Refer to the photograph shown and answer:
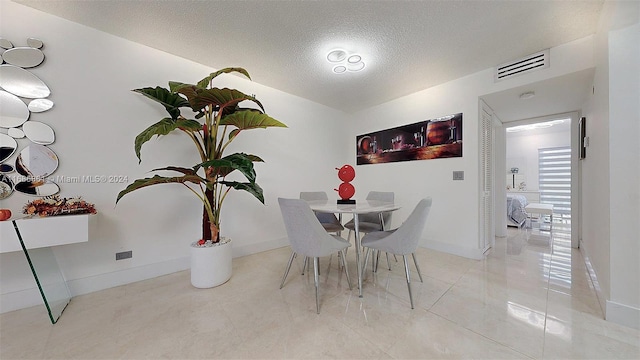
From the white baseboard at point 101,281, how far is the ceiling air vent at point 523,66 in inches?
170

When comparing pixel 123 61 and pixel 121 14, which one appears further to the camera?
pixel 123 61

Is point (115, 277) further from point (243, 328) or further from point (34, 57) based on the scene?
point (34, 57)

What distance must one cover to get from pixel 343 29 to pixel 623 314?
129 inches

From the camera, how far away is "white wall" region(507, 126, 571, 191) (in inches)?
236

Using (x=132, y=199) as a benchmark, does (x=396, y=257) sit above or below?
below

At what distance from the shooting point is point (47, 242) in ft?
5.33

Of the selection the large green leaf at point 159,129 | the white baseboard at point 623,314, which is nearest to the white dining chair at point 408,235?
the white baseboard at point 623,314

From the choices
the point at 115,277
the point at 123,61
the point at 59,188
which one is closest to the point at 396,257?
the point at 115,277

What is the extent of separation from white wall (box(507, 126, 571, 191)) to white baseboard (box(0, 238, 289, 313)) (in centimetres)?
855

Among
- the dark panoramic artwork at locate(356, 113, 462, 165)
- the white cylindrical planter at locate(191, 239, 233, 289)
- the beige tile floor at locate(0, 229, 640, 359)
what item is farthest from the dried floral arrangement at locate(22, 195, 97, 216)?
the dark panoramic artwork at locate(356, 113, 462, 165)

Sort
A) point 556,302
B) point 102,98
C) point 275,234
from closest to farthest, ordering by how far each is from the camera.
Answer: point 556,302 < point 102,98 < point 275,234

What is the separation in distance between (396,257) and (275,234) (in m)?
1.91

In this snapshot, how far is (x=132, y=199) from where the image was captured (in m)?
2.26

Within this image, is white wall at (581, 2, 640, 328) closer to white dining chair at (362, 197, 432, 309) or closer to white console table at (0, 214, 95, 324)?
white dining chair at (362, 197, 432, 309)
